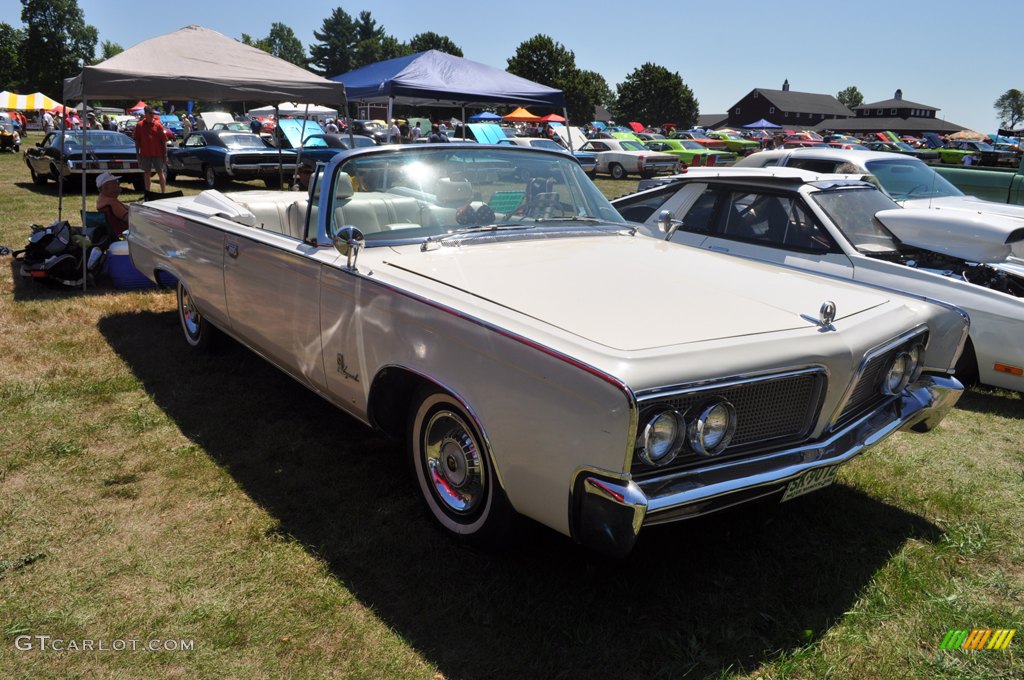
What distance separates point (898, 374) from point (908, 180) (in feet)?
19.6

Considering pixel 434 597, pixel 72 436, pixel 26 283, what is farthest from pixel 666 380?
pixel 26 283

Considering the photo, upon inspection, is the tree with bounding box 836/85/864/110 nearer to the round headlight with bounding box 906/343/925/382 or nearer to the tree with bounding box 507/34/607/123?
the tree with bounding box 507/34/607/123

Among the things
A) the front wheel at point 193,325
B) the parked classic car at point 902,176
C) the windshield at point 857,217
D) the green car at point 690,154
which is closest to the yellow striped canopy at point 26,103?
the green car at point 690,154

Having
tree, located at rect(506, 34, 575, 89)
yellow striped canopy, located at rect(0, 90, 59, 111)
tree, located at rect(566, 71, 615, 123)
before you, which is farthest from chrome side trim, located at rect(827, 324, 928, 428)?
tree, located at rect(506, 34, 575, 89)

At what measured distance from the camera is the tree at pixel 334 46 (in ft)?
419

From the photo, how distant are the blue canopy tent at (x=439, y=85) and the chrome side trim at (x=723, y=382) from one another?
36.2ft

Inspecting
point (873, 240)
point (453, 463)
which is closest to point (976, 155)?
point (873, 240)

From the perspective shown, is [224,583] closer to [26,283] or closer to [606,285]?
[606,285]

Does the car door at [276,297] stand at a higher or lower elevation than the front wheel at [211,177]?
lower

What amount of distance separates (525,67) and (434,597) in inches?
3274

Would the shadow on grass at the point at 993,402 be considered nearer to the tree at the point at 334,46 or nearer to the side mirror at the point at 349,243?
the side mirror at the point at 349,243

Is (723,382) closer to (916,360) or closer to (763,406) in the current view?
(763,406)

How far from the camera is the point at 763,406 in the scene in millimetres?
2598

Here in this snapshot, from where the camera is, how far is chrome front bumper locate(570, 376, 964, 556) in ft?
7.34
